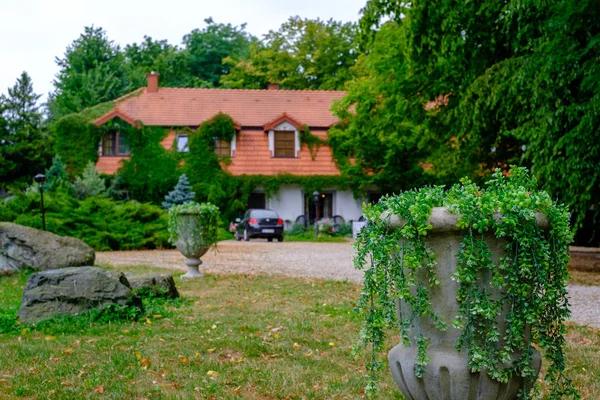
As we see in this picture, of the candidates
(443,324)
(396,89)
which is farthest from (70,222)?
(443,324)

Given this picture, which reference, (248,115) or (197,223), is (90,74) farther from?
(197,223)

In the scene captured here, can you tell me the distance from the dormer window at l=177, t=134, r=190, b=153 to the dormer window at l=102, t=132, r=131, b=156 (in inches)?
89.4

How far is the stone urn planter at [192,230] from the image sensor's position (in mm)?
11383

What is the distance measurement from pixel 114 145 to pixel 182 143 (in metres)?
3.14

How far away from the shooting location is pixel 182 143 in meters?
30.8

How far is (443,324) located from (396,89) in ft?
49.3

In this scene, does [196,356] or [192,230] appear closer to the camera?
[196,356]

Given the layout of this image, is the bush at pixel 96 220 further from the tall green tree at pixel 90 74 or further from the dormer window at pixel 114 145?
the tall green tree at pixel 90 74

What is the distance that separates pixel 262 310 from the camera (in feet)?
25.8

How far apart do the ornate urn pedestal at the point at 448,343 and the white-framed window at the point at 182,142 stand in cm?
2816

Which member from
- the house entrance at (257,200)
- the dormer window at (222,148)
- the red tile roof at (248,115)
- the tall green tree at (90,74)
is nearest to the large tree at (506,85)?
the red tile roof at (248,115)

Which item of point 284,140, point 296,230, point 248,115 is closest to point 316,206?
point 296,230

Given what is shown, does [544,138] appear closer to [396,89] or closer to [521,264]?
[396,89]

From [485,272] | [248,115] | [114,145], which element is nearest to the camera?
[485,272]
